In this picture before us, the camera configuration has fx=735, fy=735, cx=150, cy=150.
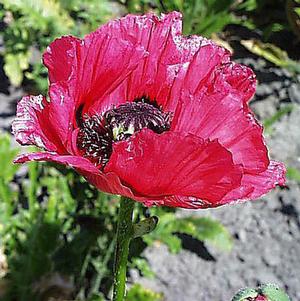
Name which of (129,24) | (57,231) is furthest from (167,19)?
(57,231)

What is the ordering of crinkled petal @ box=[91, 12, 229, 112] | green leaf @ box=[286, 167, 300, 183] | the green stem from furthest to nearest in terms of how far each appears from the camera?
green leaf @ box=[286, 167, 300, 183]
crinkled petal @ box=[91, 12, 229, 112]
the green stem

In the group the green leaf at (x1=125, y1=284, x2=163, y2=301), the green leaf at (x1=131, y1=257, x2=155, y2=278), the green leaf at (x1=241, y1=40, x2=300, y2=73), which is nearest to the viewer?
the green leaf at (x1=125, y1=284, x2=163, y2=301)

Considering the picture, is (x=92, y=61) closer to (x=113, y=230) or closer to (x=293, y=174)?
(x=113, y=230)

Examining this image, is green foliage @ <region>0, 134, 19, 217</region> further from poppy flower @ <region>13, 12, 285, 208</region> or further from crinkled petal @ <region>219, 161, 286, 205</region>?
crinkled petal @ <region>219, 161, 286, 205</region>

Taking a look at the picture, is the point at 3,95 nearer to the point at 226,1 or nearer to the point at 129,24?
the point at 226,1

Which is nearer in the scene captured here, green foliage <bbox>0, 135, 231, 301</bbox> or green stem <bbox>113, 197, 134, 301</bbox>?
green stem <bbox>113, 197, 134, 301</bbox>

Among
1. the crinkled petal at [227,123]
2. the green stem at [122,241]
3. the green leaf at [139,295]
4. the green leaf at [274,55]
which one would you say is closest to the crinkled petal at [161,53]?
the crinkled petal at [227,123]

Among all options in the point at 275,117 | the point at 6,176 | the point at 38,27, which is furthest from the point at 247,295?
the point at 38,27

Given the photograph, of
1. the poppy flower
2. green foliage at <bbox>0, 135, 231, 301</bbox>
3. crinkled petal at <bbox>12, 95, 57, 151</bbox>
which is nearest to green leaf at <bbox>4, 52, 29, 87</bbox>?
green foliage at <bbox>0, 135, 231, 301</bbox>
